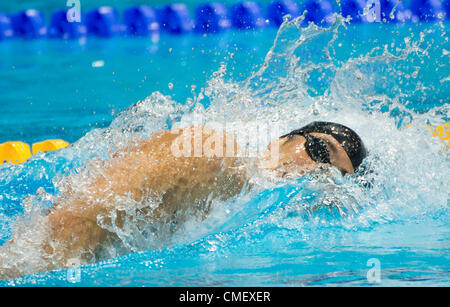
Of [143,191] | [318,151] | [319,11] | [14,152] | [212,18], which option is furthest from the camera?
[212,18]

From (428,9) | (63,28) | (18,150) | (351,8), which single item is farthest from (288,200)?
(63,28)

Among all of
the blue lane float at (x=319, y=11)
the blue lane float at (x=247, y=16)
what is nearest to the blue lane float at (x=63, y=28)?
the blue lane float at (x=247, y=16)

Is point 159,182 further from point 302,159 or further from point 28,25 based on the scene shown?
point 28,25

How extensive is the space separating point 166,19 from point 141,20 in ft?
0.77

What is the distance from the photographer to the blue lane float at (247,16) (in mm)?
5113

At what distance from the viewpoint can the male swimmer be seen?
1315mm

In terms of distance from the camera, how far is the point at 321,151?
5.39 feet

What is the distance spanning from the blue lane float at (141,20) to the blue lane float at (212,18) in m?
0.41

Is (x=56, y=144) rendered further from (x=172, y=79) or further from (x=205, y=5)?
(x=205, y=5)

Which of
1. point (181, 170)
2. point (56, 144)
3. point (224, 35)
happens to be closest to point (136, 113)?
point (181, 170)

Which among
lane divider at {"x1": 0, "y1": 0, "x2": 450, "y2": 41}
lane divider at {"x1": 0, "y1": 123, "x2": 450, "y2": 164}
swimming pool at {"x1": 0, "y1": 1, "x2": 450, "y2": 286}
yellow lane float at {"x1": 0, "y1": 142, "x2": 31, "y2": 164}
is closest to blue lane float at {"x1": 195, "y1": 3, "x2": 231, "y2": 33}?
lane divider at {"x1": 0, "y1": 0, "x2": 450, "y2": 41}

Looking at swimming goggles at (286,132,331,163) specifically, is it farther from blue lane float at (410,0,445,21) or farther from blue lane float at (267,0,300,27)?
blue lane float at (410,0,445,21)

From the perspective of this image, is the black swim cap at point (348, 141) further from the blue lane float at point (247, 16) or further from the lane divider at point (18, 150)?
the blue lane float at point (247, 16)
